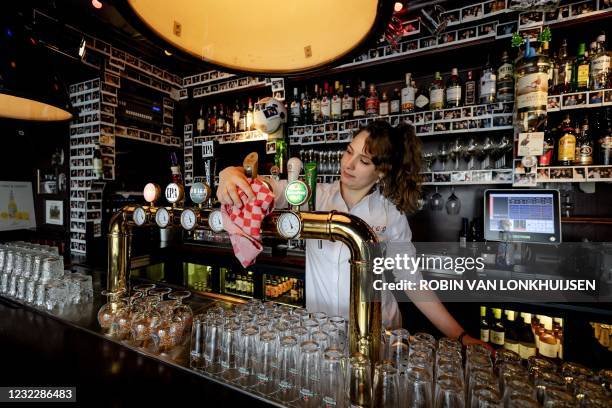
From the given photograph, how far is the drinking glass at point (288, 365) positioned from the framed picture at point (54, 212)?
423cm

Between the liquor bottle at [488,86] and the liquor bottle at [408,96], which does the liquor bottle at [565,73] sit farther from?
the liquor bottle at [408,96]

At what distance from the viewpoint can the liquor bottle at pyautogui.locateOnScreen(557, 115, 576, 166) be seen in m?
2.42

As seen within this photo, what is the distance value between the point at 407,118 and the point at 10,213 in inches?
194

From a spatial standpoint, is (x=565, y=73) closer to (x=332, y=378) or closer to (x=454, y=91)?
(x=454, y=91)

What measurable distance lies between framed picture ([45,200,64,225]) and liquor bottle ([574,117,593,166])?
537 centimetres

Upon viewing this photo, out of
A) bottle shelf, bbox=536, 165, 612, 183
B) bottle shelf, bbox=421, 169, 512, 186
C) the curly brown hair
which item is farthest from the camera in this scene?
bottle shelf, bbox=421, 169, 512, 186

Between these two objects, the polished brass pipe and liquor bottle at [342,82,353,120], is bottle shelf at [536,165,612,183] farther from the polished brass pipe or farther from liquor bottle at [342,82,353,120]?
the polished brass pipe

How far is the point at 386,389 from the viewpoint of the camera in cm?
75

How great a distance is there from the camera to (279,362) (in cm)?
90

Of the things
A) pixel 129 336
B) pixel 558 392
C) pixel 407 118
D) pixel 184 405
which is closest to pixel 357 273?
pixel 558 392

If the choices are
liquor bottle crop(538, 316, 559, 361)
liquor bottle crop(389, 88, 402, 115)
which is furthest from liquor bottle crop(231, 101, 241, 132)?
liquor bottle crop(538, 316, 559, 361)

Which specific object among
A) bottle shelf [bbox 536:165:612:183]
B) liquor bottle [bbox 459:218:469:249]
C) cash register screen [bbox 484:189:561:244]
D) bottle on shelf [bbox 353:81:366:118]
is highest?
bottle on shelf [bbox 353:81:366:118]

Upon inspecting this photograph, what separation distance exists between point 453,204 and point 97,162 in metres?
3.83

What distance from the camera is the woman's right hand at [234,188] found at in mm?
1062
